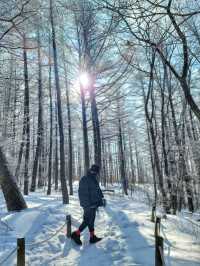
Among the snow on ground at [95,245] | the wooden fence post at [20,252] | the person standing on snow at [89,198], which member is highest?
the person standing on snow at [89,198]

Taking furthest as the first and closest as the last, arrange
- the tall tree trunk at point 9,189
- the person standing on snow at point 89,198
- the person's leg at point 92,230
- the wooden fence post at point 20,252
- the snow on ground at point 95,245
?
the tall tree trunk at point 9,189 → the person standing on snow at point 89,198 → the person's leg at point 92,230 → the snow on ground at point 95,245 → the wooden fence post at point 20,252

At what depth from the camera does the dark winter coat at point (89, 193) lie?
292 inches

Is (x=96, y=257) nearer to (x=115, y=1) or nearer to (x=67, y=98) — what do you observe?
(x=115, y=1)

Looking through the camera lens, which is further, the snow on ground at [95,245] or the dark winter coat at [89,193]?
the dark winter coat at [89,193]

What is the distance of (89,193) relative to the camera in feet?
24.6

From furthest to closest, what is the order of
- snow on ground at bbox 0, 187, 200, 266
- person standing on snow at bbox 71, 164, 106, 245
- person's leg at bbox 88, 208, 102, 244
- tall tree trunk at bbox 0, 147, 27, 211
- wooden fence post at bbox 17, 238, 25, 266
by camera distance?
1. tall tree trunk at bbox 0, 147, 27, 211
2. person standing on snow at bbox 71, 164, 106, 245
3. person's leg at bbox 88, 208, 102, 244
4. snow on ground at bbox 0, 187, 200, 266
5. wooden fence post at bbox 17, 238, 25, 266

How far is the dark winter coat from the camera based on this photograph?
7.42 meters

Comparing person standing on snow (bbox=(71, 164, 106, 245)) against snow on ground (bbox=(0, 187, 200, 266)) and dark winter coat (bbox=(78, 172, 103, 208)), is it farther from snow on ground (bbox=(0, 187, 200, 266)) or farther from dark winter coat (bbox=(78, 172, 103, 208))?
snow on ground (bbox=(0, 187, 200, 266))

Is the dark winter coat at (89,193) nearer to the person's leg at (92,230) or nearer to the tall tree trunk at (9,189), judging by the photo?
the person's leg at (92,230)

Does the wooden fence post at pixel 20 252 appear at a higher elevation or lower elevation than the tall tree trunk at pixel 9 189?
lower

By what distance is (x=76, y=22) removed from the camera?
16.0 metres

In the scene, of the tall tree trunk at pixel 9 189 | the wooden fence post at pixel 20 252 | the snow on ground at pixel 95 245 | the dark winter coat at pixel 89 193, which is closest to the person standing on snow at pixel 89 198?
the dark winter coat at pixel 89 193

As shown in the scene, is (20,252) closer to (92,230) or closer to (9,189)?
(92,230)

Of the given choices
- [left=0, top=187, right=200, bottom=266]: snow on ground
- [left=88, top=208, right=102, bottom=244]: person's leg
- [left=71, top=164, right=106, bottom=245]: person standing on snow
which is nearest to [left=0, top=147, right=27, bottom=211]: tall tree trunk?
[left=0, top=187, right=200, bottom=266]: snow on ground
